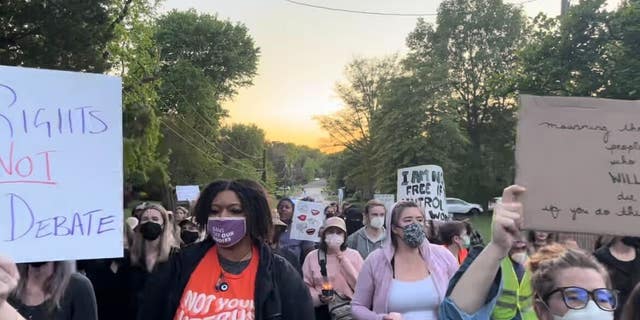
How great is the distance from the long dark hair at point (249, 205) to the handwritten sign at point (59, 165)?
0.49m

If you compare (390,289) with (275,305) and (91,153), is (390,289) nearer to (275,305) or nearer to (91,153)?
(275,305)

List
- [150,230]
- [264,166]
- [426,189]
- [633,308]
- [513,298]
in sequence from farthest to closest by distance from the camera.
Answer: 1. [264,166]
2. [426,189]
3. [150,230]
4. [513,298]
5. [633,308]

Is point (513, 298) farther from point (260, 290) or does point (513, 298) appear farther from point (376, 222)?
point (376, 222)

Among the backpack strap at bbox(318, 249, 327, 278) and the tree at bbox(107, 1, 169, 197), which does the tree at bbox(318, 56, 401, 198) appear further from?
the backpack strap at bbox(318, 249, 327, 278)

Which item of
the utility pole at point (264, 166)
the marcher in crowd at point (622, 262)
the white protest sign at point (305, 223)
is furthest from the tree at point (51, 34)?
the utility pole at point (264, 166)

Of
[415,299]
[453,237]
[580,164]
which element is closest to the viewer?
[580,164]

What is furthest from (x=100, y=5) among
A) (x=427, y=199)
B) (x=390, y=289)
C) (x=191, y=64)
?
(x=191, y=64)

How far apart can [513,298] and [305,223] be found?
512 centimetres

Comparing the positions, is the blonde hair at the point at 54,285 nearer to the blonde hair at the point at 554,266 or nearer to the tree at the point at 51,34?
the blonde hair at the point at 554,266

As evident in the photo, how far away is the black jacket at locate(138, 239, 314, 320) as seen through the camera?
2693mm

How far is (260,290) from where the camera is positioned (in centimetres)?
271

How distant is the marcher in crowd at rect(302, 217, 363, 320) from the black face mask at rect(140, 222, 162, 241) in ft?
5.61

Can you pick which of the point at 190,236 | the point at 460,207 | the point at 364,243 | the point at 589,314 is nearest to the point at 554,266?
the point at 589,314

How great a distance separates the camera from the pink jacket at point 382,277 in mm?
4176
